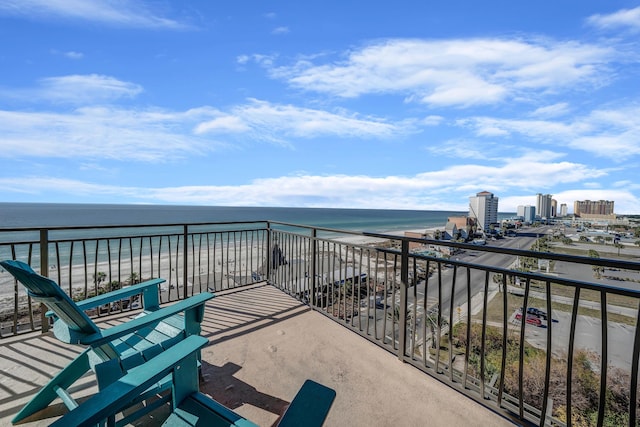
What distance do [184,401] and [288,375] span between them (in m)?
1.05

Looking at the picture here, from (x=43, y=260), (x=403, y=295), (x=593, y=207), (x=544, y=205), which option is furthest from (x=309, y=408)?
(x=593, y=207)

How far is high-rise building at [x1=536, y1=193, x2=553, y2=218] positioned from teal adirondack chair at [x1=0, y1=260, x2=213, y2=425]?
220 ft

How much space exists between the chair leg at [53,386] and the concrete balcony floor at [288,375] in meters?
0.07

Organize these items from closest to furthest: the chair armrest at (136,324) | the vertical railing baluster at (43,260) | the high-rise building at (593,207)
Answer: the chair armrest at (136,324)
the vertical railing baluster at (43,260)
the high-rise building at (593,207)

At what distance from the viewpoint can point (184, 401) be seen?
4.17 ft

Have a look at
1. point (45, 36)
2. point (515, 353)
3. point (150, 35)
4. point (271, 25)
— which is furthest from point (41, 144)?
point (515, 353)

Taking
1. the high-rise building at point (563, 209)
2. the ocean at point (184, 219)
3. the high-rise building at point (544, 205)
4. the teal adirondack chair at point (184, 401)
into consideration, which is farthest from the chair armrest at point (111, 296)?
the high-rise building at point (563, 209)

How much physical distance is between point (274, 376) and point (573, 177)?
33.3 m

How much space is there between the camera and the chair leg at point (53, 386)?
5.48 feet

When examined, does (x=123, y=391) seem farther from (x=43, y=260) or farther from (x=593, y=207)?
(x=593, y=207)

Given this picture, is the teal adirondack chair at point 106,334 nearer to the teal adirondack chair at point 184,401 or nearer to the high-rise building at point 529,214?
the teal adirondack chair at point 184,401

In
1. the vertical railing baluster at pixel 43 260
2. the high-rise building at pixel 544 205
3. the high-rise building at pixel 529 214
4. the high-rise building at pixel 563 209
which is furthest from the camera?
the high-rise building at pixel 529 214

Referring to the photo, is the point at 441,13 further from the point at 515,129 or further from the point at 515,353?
the point at 515,353

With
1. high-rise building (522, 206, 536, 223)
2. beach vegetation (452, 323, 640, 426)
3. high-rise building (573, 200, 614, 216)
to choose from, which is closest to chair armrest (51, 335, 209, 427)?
beach vegetation (452, 323, 640, 426)
